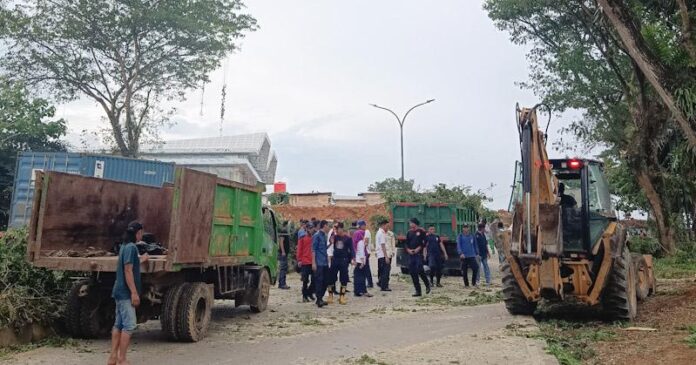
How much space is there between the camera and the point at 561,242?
8609 millimetres

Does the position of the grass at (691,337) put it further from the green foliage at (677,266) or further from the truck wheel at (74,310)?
the green foliage at (677,266)

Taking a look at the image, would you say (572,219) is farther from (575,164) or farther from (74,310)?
(74,310)

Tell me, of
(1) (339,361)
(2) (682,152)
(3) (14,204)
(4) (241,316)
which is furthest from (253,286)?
(2) (682,152)

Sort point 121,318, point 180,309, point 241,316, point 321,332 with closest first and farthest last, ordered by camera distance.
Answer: point 121,318 < point 180,309 < point 321,332 < point 241,316

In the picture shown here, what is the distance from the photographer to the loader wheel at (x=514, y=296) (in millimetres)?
9492

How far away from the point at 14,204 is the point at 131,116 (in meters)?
9.62

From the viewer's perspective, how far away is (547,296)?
352 inches

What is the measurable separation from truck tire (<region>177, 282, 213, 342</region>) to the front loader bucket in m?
4.81

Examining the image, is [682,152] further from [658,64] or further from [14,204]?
[14,204]

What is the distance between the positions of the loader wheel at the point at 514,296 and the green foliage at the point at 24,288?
6.57 metres

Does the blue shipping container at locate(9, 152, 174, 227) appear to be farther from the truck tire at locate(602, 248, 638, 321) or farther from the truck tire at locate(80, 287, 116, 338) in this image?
the truck tire at locate(602, 248, 638, 321)

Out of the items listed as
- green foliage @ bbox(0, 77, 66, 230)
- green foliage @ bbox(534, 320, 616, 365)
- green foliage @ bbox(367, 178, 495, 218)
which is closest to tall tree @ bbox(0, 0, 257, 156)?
green foliage @ bbox(0, 77, 66, 230)

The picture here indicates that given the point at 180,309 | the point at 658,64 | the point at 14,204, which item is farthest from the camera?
the point at 14,204

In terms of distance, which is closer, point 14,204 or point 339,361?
point 339,361
